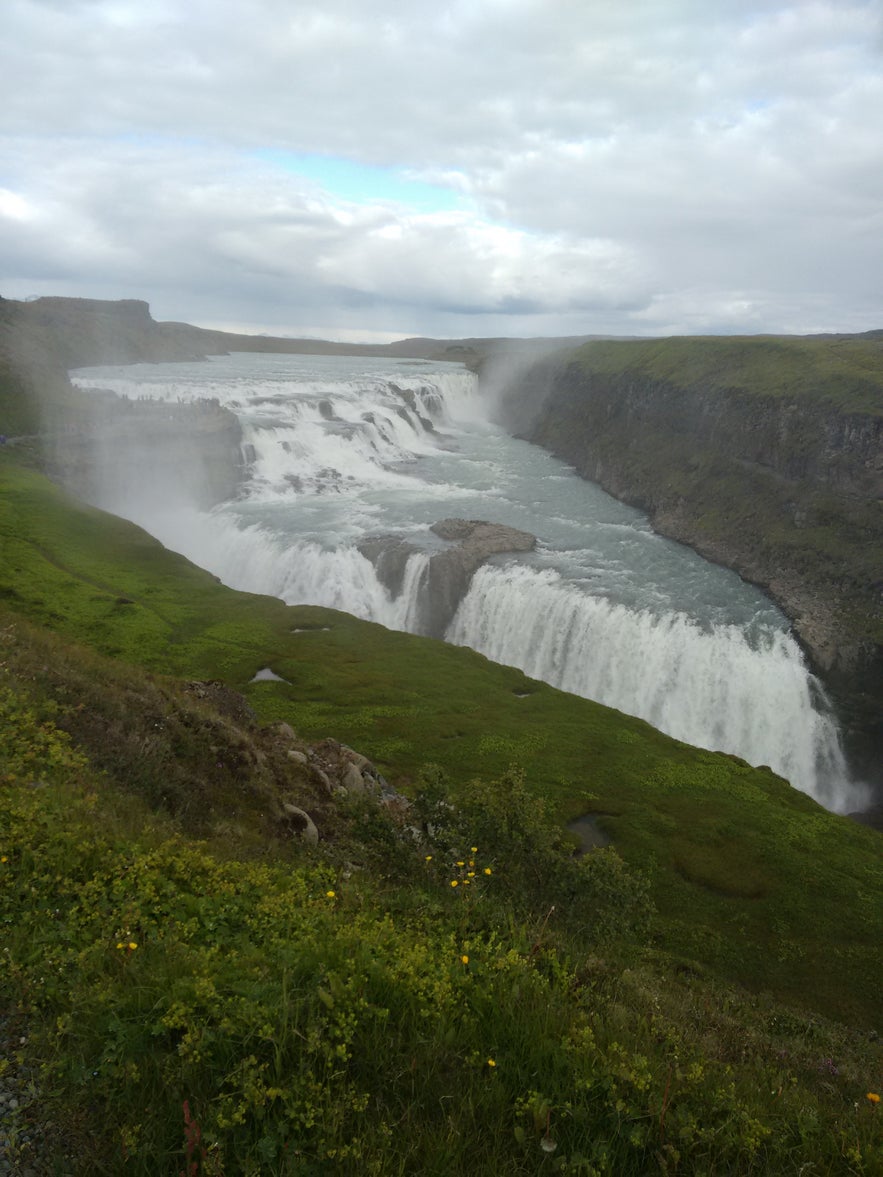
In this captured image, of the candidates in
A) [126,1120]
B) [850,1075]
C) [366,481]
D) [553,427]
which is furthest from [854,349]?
[126,1120]

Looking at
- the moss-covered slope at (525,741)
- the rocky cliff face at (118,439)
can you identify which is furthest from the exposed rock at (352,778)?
the rocky cliff face at (118,439)

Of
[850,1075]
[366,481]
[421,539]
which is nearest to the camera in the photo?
[850,1075]

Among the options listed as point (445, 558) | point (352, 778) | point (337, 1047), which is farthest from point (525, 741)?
point (337, 1047)

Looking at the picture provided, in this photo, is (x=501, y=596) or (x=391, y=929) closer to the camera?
(x=391, y=929)

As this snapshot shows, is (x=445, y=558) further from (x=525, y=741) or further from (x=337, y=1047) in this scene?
(x=337, y=1047)

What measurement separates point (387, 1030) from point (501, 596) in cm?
4414

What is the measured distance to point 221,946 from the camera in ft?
21.9

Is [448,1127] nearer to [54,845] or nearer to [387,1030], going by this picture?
[387,1030]

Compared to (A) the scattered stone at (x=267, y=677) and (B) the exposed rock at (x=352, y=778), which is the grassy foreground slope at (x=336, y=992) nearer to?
(B) the exposed rock at (x=352, y=778)

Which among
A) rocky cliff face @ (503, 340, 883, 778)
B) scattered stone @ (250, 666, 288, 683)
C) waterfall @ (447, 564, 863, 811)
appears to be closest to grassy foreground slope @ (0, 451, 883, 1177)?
scattered stone @ (250, 666, 288, 683)

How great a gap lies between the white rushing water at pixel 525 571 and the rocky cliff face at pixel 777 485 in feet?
7.93

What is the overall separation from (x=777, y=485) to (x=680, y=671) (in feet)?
107

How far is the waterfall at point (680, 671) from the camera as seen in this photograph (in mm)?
41312

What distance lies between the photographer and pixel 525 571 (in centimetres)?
5116
